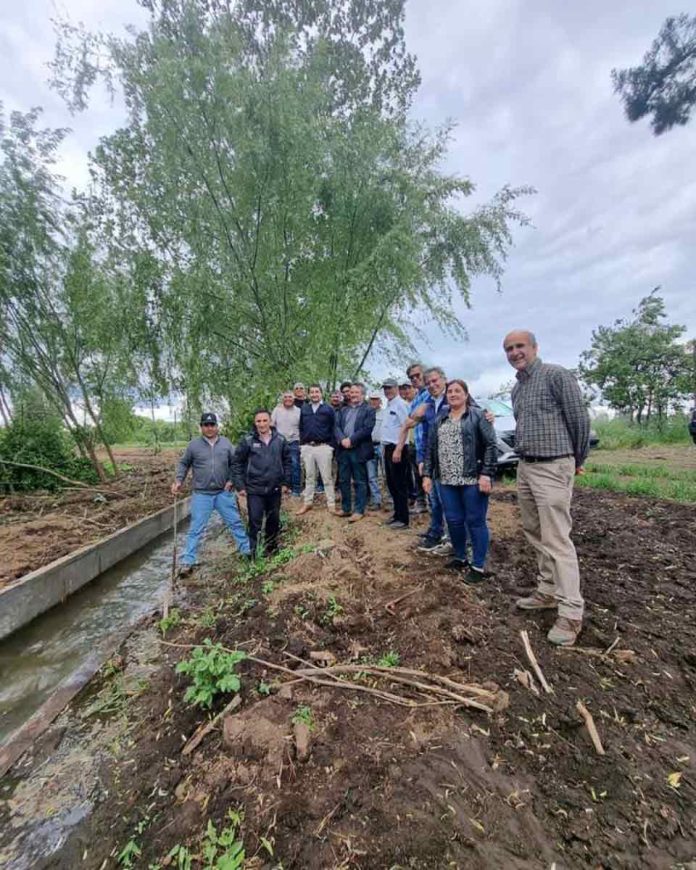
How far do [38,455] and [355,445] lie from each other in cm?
781

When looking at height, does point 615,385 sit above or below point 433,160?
below

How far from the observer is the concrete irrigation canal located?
3.24m

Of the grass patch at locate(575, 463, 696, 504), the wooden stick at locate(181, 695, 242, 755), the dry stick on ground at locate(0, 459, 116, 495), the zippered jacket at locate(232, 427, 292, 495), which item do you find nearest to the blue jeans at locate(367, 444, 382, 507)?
the zippered jacket at locate(232, 427, 292, 495)

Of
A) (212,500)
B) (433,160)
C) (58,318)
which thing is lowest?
(212,500)

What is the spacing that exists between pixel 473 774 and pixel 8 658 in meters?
4.57

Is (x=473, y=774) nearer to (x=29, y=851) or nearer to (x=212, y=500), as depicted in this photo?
(x=29, y=851)

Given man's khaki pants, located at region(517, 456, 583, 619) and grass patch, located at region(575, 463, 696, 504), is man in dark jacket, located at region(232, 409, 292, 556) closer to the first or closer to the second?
man's khaki pants, located at region(517, 456, 583, 619)

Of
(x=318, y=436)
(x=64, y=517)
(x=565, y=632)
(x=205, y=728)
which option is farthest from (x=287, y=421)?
(x=565, y=632)

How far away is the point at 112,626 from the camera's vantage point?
182 inches

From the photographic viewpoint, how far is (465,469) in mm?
3520

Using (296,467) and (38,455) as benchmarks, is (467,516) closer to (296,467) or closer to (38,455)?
(296,467)

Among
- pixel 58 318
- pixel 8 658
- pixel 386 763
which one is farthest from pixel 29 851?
pixel 58 318

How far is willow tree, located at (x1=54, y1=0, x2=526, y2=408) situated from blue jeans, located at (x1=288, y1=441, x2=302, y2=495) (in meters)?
1.24

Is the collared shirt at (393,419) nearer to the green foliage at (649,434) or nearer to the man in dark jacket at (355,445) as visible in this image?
the man in dark jacket at (355,445)
